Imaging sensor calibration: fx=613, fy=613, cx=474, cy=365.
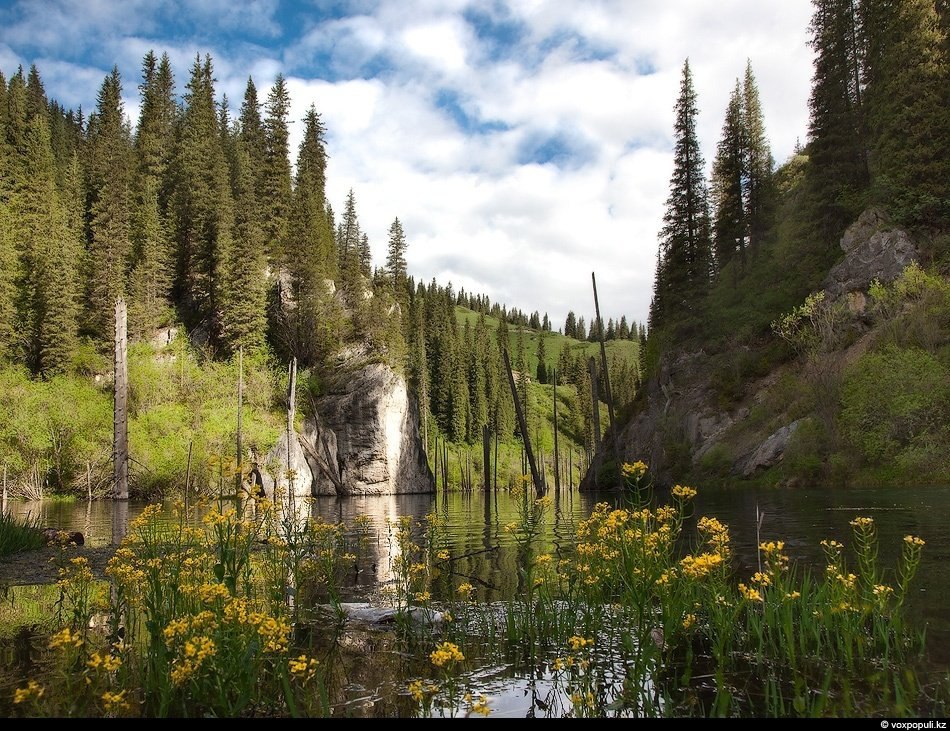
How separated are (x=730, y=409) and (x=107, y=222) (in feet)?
176

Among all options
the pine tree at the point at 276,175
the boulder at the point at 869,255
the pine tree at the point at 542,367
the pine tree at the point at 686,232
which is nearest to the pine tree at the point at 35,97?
the pine tree at the point at 276,175

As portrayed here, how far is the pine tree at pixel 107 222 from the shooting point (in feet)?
165

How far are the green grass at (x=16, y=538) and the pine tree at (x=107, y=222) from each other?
123ft

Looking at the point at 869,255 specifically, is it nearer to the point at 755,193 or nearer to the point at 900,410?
the point at 900,410

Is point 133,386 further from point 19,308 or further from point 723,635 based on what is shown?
point 723,635

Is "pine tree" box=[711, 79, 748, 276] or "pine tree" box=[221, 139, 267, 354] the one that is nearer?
"pine tree" box=[221, 139, 267, 354]

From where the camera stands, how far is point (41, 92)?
77000 millimetres

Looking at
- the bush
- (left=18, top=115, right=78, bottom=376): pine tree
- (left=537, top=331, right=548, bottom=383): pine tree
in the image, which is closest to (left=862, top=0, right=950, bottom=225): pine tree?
the bush

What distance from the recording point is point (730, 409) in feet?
144

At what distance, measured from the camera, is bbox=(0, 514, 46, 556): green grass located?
12.0 m

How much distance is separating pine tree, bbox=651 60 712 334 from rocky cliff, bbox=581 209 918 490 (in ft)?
17.2

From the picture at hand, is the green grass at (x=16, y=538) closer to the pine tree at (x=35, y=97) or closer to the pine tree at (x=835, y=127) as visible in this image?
the pine tree at (x=835, y=127)

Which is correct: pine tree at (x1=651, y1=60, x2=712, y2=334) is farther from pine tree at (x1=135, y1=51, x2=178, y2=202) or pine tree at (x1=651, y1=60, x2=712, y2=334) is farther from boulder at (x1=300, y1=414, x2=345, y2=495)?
pine tree at (x1=135, y1=51, x2=178, y2=202)
